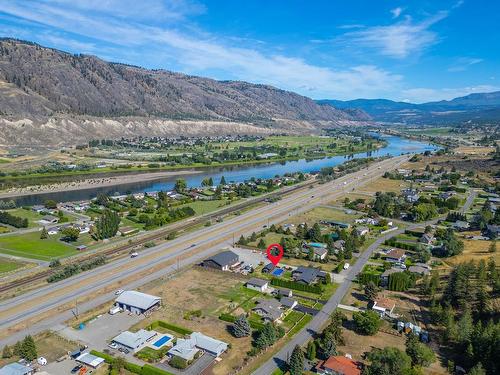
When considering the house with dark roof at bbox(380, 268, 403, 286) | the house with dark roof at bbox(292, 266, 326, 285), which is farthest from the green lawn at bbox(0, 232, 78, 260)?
the house with dark roof at bbox(380, 268, 403, 286)

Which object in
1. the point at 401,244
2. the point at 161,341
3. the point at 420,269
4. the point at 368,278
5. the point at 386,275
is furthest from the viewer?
the point at 401,244

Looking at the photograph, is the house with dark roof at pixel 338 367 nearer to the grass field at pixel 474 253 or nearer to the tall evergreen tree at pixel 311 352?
the tall evergreen tree at pixel 311 352

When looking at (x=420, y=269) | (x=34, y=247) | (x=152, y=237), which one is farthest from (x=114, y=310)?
(x=420, y=269)

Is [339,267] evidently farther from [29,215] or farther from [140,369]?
[29,215]

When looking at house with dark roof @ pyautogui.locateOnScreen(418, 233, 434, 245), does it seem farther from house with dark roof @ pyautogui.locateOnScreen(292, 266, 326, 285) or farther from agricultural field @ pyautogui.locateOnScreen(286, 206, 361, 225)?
house with dark roof @ pyautogui.locateOnScreen(292, 266, 326, 285)

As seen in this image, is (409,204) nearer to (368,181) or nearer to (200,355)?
(368,181)

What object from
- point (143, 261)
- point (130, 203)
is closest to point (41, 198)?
point (130, 203)

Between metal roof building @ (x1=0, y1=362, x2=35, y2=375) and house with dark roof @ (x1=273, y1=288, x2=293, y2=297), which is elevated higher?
metal roof building @ (x1=0, y1=362, x2=35, y2=375)

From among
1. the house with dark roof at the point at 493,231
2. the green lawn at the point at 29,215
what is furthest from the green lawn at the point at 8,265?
the house with dark roof at the point at 493,231
